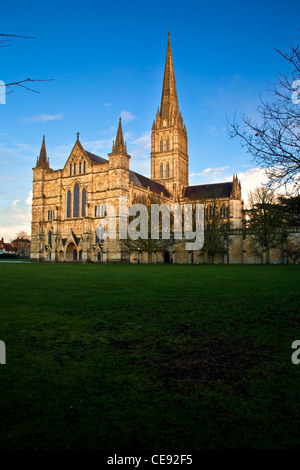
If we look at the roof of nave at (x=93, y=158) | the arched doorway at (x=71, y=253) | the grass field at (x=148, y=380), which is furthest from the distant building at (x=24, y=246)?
the grass field at (x=148, y=380)

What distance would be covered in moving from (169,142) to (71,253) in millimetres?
38253

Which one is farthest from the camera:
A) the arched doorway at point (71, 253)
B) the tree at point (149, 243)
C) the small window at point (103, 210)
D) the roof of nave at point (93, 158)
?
the roof of nave at point (93, 158)

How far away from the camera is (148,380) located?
4.10 meters

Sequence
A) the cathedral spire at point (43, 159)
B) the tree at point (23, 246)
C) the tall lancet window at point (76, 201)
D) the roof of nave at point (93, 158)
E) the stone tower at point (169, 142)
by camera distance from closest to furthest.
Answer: the roof of nave at point (93, 158)
the tall lancet window at point (76, 201)
the cathedral spire at point (43, 159)
the stone tower at point (169, 142)
the tree at point (23, 246)

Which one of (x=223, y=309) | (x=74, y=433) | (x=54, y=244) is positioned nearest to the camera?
(x=74, y=433)

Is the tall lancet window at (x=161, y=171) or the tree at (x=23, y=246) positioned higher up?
the tall lancet window at (x=161, y=171)

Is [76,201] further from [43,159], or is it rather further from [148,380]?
[148,380]

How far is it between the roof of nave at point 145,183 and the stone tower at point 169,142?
332cm

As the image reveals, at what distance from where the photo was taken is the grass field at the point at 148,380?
296cm

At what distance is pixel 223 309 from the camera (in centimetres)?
863

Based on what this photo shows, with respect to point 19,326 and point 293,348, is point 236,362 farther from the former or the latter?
point 19,326

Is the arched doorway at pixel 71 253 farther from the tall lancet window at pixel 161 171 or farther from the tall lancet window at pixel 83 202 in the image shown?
the tall lancet window at pixel 161 171

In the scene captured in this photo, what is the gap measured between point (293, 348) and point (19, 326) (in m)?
5.30
